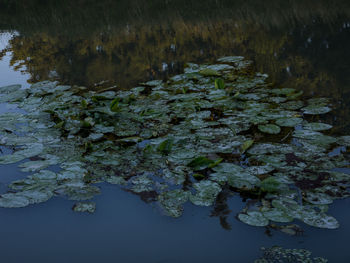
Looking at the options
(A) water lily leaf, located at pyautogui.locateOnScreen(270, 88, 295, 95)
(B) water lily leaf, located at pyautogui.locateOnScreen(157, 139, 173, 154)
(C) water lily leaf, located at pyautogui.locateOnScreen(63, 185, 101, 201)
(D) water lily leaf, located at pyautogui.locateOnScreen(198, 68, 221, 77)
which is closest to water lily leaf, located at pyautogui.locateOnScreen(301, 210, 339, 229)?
(B) water lily leaf, located at pyautogui.locateOnScreen(157, 139, 173, 154)

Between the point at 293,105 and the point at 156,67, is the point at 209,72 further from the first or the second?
the point at 293,105

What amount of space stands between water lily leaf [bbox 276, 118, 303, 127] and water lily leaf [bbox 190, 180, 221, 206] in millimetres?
718

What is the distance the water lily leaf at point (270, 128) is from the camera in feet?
6.68

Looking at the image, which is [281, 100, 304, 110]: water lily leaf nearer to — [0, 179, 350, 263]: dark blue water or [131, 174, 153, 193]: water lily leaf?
[0, 179, 350, 263]: dark blue water

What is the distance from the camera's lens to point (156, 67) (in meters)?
3.71

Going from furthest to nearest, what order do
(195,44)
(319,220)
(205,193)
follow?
(195,44), (205,193), (319,220)

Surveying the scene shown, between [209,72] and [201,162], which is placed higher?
[209,72]

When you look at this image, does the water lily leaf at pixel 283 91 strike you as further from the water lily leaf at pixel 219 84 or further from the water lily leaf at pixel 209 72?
the water lily leaf at pixel 209 72

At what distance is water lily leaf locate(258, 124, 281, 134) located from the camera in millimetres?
2035

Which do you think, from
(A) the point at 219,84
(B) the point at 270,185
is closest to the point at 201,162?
(B) the point at 270,185

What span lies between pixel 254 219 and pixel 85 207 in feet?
2.31

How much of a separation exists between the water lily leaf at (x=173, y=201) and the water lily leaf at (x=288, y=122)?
2.72ft

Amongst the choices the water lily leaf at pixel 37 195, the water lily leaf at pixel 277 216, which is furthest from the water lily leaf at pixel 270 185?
the water lily leaf at pixel 37 195

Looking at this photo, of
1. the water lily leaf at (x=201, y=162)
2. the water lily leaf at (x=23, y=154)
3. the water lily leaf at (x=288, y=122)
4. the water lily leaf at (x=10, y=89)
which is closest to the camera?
the water lily leaf at (x=201, y=162)
